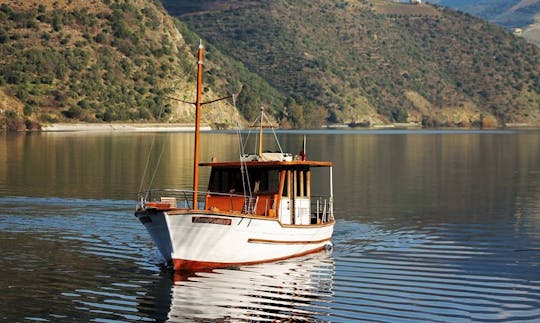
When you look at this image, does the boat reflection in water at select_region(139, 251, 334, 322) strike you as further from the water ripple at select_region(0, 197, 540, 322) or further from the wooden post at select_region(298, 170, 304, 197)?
the wooden post at select_region(298, 170, 304, 197)

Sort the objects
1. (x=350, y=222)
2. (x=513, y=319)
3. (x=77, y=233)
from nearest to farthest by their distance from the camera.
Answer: (x=513, y=319), (x=77, y=233), (x=350, y=222)

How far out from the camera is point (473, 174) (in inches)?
3590

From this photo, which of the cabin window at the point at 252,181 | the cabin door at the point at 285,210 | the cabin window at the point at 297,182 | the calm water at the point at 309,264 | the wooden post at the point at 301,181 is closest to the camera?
the calm water at the point at 309,264

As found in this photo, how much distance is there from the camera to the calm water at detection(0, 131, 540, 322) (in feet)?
101

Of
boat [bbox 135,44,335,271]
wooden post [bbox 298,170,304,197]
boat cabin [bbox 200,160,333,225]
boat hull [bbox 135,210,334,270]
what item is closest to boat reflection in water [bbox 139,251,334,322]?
boat hull [bbox 135,210,334,270]

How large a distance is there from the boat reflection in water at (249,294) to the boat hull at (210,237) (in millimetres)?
422

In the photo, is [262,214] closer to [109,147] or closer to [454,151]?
[109,147]

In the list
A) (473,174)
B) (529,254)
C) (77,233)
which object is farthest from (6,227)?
(473,174)

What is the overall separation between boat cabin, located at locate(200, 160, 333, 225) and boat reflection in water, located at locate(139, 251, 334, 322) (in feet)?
8.31

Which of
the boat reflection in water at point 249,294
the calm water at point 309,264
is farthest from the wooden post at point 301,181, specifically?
the boat reflection in water at point 249,294

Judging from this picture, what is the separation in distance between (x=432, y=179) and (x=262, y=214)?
1839 inches

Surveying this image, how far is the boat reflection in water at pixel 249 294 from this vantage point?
30250 mm

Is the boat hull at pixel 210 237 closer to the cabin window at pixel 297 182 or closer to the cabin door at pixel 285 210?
the cabin door at pixel 285 210

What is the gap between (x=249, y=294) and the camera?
32938mm
